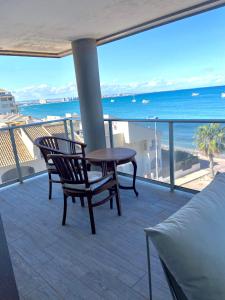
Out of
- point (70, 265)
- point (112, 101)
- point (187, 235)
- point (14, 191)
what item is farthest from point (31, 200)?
point (112, 101)

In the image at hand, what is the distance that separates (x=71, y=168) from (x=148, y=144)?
1472mm

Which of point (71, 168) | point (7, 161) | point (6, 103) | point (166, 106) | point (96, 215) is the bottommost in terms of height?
point (166, 106)

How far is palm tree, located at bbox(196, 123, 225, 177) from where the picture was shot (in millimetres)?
2641

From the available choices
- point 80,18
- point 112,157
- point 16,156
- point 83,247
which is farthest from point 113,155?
point 16,156

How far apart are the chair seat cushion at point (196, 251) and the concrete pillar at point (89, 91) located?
290 cm

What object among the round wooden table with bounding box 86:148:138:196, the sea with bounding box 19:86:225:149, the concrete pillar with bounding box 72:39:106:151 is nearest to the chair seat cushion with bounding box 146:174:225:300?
the round wooden table with bounding box 86:148:138:196

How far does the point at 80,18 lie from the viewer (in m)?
2.57

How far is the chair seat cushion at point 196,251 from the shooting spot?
794 millimetres

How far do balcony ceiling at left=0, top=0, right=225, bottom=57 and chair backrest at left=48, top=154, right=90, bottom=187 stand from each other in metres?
1.45

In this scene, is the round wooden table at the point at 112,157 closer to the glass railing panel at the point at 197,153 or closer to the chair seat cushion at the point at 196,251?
the glass railing panel at the point at 197,153

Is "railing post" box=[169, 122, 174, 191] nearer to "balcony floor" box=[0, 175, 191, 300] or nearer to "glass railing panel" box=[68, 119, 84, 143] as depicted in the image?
"balcony floor" box=[0, 175, 191, 300]

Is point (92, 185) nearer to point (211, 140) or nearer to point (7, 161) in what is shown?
point (211, 140)

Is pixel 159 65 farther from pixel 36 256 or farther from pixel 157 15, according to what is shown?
pixel 36 256

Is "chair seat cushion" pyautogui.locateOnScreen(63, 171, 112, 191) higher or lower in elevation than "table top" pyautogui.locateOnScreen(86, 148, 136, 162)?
lower
